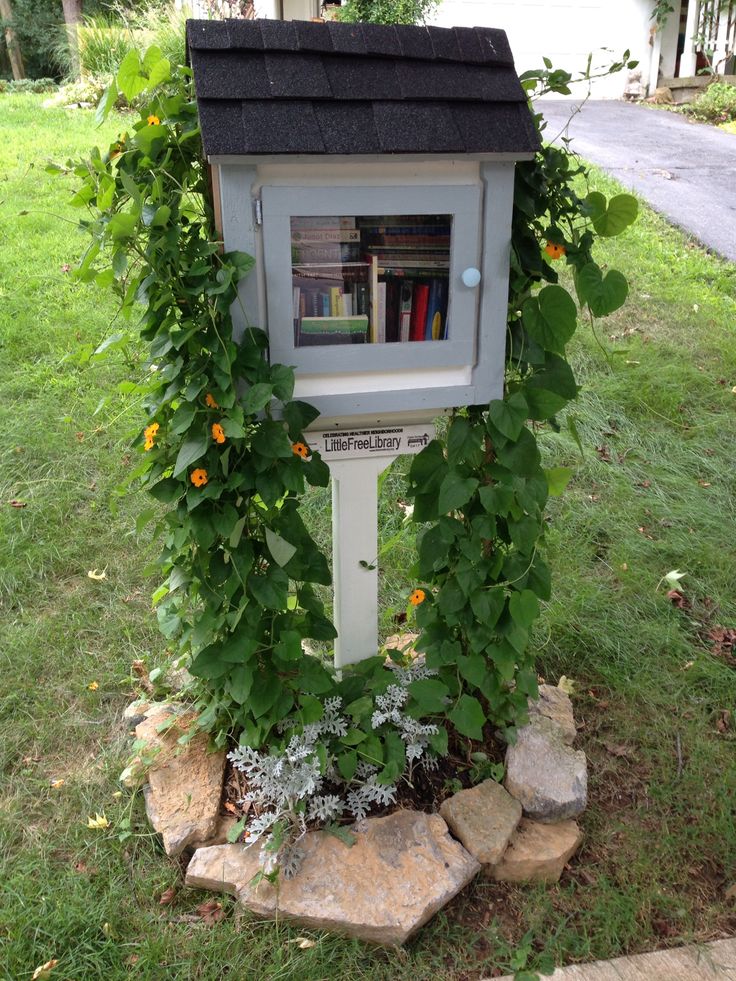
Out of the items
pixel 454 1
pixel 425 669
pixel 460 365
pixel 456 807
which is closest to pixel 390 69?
pixel 460 365

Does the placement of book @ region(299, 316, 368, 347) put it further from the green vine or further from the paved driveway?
the paved driveway

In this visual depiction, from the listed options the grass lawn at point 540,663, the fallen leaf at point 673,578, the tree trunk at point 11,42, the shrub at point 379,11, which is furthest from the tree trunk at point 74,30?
the fallen leaf at point 673,578

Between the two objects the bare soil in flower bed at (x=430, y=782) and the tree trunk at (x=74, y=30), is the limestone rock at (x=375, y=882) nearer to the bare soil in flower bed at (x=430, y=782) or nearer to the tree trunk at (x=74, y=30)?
the bare soil in flower bed at (x=430, y=782)

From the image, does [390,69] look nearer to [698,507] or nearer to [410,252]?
[410,252]

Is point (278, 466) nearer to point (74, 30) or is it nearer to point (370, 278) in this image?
point (370, 278)

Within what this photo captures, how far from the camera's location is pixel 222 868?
2.20 meters

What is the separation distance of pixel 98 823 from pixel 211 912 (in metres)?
0.43

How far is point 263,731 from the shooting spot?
2.28 metres

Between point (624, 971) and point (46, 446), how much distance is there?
3.16 metres

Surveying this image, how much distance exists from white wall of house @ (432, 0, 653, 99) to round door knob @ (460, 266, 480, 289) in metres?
12.7

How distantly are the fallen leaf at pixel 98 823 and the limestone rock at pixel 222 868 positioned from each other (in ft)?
1.00

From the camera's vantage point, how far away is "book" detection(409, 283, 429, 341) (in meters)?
2.11

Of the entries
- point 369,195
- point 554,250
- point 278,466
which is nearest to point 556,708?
point 278,466

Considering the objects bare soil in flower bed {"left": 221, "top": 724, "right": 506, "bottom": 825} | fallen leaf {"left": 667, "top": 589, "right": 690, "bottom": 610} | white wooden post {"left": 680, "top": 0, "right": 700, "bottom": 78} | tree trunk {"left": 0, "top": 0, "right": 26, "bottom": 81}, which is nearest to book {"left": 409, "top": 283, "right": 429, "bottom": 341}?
bare soil in flower bed {"left": 221, "top": 724, "right": 506, "bottom": 825}
